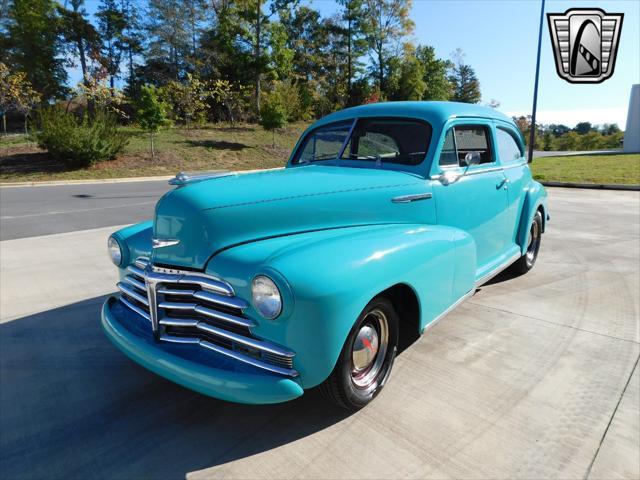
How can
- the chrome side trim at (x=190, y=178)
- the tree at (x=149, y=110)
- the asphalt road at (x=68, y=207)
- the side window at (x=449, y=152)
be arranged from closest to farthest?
the chrome side trim at (x=190, y=178) < the side window at (x=449, y=152) < the asphalt road at (x=68, y=207) < the tree at (x=149, y=110)

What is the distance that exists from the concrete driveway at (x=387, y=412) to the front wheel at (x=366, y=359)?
4.8 inches

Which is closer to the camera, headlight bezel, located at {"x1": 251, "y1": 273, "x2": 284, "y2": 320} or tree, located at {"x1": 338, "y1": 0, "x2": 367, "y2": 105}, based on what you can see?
headlight bezel, located at {"x1": 251, "y1": 273, "x2": 284, "y2": 320}

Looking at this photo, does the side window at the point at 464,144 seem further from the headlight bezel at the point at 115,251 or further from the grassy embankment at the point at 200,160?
the grassy embankment at the point at 200,160

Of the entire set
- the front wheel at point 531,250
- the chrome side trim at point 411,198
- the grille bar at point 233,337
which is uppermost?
the chrome side trim at point 411,198

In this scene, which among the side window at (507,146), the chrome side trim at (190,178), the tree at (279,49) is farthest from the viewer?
the tree at (279,49)

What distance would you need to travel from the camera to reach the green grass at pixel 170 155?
56.6ft

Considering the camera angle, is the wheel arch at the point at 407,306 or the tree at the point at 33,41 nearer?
the wheel arch at the point at 407,306

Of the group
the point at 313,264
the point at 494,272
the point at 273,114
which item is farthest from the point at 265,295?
the point at 273,114

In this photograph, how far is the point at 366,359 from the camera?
7.80ft

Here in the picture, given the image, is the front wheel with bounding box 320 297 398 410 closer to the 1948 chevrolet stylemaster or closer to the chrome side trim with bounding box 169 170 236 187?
the 1948 chevrolet stylemaster

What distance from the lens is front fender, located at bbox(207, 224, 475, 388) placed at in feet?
6.23

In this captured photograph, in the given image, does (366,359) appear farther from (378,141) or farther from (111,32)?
(111,32)

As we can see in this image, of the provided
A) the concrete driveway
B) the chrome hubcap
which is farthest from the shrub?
the chrome hubcap

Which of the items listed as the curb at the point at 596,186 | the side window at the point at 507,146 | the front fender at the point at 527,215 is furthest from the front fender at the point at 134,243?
the curb at the point at 596,186
